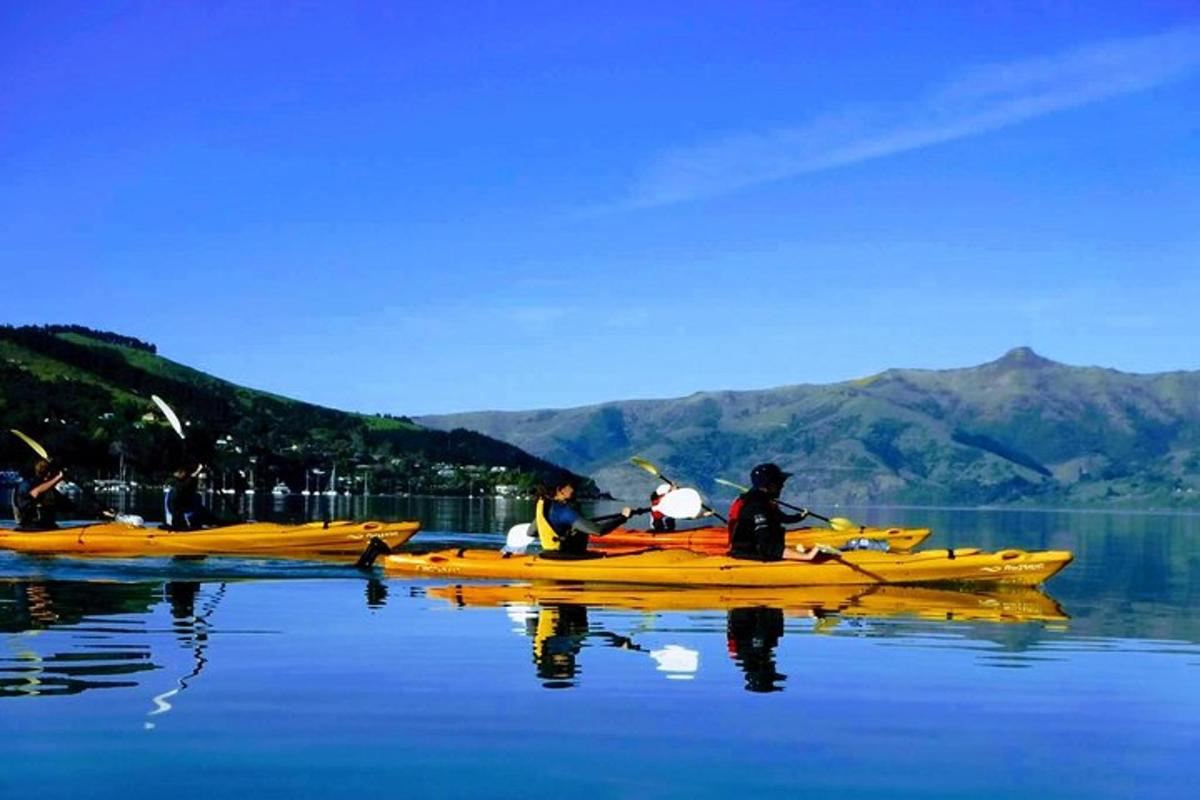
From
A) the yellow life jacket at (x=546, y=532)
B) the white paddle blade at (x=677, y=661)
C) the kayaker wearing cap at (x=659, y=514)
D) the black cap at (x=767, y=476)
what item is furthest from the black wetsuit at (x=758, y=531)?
the white paddle blade at (x=677, y=661)

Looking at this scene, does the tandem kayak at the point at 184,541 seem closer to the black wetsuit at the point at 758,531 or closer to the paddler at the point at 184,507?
the paddler at the point at 184,507

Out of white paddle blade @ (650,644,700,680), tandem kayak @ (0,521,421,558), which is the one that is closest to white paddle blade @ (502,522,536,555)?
tandem kayak @ (0,521,421,558)

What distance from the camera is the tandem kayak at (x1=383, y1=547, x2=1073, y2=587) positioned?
2916 centimetres

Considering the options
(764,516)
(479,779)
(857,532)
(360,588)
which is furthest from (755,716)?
(857,532)

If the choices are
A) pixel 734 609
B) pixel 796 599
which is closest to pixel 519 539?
pixel 796 599

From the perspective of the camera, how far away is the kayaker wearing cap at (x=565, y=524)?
94.3 ft

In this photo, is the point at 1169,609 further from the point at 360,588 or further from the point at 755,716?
the point at 755,716

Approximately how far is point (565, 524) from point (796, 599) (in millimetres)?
4835

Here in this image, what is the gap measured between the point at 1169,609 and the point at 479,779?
2419 cm

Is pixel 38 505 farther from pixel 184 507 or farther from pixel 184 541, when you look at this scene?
pixel 184 541

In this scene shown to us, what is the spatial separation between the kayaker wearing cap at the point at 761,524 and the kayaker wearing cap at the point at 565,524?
2.13 metres

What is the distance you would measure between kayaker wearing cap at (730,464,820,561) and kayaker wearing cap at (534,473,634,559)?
7.00 feet

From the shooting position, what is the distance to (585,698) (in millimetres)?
16203

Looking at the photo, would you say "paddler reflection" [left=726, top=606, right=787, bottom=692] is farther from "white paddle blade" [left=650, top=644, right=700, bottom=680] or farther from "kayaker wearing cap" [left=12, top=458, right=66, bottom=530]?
"kayaker wearing cap" [left=12, top=458, right=66, bottom=530]
